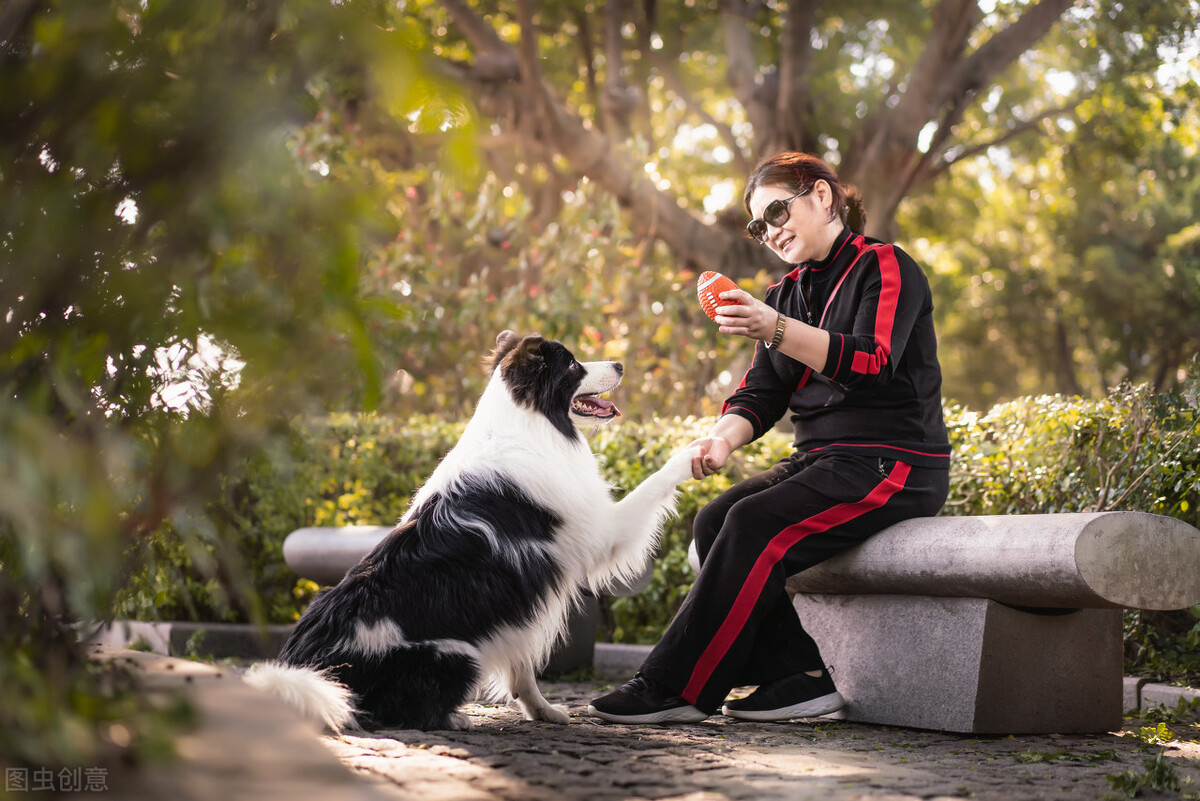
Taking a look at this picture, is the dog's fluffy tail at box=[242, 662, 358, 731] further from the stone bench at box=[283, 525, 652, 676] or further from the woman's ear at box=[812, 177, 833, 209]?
the woman's ear at box=[812, 177, 833, 209]

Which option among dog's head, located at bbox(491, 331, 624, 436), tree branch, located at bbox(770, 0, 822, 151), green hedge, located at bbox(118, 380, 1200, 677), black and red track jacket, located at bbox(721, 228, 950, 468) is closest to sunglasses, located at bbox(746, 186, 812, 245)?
black and red track jacket, located at bbox(721, 228, 950, 468)

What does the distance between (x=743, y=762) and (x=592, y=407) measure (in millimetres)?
1613

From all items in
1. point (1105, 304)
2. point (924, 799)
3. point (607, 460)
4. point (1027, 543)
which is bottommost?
point (924, 799)

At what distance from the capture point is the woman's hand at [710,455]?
3898 mm

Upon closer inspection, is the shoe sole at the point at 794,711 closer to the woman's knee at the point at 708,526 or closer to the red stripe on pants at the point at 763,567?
the red stripe on pants at the point at 763,567

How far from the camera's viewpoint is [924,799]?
7.68 feet

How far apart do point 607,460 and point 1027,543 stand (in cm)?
312

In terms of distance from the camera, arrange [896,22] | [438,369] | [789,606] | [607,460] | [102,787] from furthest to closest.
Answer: [896,22] < [438,369] < [607,460] < [789,606] < [102,787]

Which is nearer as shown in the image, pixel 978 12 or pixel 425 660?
pixel 425 660

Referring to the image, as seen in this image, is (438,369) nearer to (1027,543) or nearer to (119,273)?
(1027,543)

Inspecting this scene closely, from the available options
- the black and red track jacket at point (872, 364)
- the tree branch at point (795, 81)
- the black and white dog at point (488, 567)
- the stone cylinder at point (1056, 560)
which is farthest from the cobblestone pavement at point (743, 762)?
the tree branch at point (795, 81)

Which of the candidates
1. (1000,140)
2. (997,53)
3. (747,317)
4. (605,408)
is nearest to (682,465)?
(605,408)

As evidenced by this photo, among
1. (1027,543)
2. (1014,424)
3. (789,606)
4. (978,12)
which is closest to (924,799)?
(1027,543)

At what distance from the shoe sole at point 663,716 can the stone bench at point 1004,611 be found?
0.67m
